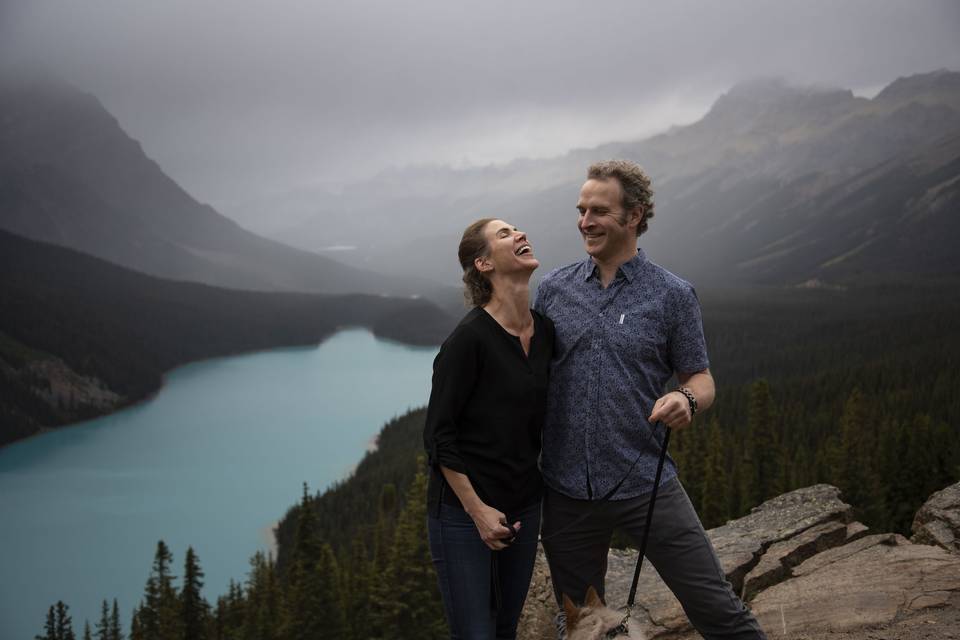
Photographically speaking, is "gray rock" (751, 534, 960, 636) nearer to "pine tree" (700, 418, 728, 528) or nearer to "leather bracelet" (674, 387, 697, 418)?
"leather bracelet" (674, 387, 697, 418)

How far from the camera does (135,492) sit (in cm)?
7719

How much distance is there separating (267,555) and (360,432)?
43.1 m

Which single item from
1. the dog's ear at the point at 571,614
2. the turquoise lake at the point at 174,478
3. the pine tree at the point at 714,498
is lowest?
the turquoise lake at the point at 174,478

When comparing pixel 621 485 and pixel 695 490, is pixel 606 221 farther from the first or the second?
pixel 695 490

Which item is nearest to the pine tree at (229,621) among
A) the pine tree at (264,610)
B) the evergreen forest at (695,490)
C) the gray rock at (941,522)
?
the evergreen forest at (695,490)

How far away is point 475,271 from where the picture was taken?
3920mm

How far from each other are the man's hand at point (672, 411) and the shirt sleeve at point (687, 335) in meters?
0.38

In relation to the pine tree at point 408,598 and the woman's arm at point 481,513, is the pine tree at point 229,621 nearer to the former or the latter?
the pine tree at point 408,598

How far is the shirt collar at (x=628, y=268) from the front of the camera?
395cm

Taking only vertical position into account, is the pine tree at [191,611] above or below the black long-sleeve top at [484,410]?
below

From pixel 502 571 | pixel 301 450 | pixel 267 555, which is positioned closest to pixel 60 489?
pixel 301 450

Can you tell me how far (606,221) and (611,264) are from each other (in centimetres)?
31

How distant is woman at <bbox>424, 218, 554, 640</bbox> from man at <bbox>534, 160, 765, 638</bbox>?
0.20 meters

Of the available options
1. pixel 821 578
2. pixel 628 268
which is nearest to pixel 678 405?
pixel 628 268
